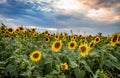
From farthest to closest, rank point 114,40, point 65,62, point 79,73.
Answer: point 114,40, point 65,62, point 79,73

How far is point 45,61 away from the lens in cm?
448

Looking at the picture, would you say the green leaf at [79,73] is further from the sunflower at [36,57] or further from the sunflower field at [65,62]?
the sunflower at [36,57]

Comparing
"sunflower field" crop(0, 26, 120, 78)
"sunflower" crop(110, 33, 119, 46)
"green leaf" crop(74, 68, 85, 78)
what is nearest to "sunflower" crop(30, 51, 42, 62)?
"sunflower field" crop(0, 26, 120, 78)

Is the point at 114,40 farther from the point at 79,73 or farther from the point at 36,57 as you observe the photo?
the point at 36,57

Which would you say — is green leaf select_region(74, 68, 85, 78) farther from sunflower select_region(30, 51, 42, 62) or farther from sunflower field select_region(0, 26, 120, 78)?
sunflower select_region(30, 51, 42, 62)

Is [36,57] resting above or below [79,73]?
above

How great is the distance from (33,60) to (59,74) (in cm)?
45

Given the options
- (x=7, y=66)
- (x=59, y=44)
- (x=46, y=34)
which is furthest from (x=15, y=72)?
(x=46, y=34)

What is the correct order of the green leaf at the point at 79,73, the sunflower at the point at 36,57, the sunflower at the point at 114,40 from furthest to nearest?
the sunflower at the point at 114,40 → the sunflower at the point at 36,57 → the green leaf at the point at 79,73

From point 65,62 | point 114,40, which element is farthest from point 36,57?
point 114,40

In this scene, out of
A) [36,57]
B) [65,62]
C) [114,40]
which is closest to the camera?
[36,57]

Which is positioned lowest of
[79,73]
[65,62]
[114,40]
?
[79,73]

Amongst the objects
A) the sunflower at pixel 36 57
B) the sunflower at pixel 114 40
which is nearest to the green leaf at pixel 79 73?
the sunflower at pixel 36 57

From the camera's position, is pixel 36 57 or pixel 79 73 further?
pixel 36 57
